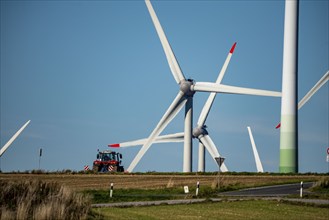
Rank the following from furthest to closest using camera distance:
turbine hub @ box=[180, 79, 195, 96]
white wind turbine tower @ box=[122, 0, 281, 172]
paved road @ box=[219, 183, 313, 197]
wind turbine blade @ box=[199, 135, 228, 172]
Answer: wind turbine blade @ box=[199, 135, 228, 172], turbine hub @ box=[180, 79, 195, 96], white wind turbine tower @ box=[122, 0, 281, 172], paved road @ box=[219, 183, 313, 197]

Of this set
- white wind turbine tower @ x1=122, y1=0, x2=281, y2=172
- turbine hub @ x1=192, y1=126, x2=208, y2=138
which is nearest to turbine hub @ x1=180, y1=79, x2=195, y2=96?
white wind turbine tower @ x1=122, y1=0, x2=281, y2=172

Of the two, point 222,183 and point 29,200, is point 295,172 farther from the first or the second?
point 29,200

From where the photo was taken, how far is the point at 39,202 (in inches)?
977

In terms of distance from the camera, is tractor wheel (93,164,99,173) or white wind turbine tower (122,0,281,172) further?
white wind turbine tower (122,0,281,172)

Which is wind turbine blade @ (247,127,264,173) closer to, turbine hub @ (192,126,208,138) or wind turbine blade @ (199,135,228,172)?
wind turbine blade @ (199,135,228,172)

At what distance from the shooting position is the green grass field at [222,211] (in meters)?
25.9

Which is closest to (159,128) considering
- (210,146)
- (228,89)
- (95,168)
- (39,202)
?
(95,168)

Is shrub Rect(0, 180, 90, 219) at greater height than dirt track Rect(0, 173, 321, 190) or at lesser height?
lesser

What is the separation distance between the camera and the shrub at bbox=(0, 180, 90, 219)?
75.2 feet

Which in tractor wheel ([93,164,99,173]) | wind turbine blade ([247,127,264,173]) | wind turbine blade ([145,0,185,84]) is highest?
wind turbine blade ([145,0,185,84])

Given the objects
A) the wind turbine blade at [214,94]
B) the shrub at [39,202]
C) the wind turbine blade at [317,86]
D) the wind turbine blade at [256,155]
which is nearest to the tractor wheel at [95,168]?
the wind turbine blade at [214,94]

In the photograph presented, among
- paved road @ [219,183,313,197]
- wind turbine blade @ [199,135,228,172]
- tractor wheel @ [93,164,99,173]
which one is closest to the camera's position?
paved road @ [219,183,313,197]

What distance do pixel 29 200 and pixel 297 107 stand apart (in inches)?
2103

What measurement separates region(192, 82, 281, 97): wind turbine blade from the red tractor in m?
15.2
